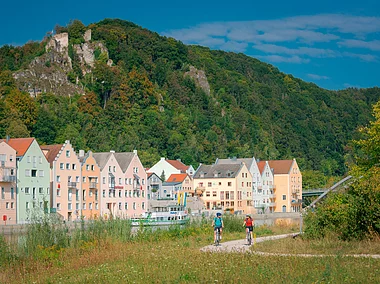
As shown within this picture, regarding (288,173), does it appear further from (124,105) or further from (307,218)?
(307,218)

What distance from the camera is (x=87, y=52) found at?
183375 millimetres

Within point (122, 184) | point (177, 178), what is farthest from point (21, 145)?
point (177, 178)

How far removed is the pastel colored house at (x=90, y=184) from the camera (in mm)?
89125

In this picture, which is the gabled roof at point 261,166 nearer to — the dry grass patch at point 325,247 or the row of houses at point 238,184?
the row of houses at point 238,184

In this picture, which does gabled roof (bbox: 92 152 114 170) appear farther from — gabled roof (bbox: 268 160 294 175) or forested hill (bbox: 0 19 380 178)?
gabled roof (bbox: 268 160 294 175)

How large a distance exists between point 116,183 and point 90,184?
5936 millimetres

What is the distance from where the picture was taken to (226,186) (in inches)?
4638

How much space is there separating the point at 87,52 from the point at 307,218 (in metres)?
156

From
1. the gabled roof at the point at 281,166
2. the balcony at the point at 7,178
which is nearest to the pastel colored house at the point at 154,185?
the gabled roof at the point at 281,166

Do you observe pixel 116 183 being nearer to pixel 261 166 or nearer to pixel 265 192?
pixel 265 192

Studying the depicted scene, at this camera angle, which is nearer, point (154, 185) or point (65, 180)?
point (65, 180)

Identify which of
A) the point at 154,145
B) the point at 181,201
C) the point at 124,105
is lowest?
the point at 181,201

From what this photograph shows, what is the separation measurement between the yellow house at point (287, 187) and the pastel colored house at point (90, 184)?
50891 millimetres

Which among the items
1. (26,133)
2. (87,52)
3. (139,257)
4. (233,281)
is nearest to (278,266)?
(233,281)
